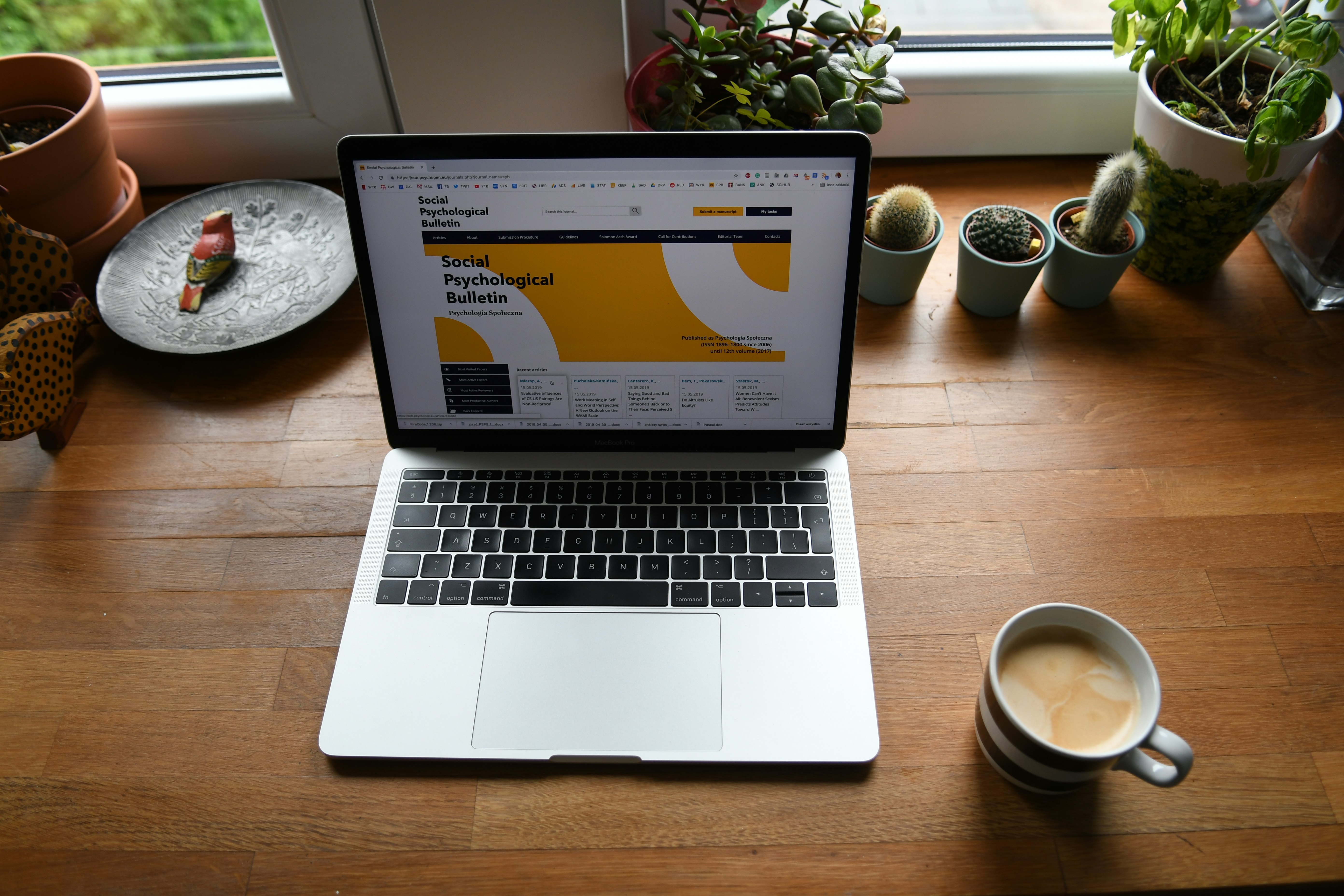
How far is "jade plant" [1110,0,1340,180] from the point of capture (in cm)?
90

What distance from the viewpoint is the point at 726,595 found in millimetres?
767

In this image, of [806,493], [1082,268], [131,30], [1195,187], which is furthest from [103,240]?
[1195,187]

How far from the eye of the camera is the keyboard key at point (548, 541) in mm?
794

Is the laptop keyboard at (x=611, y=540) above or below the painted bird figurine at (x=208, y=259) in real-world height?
below

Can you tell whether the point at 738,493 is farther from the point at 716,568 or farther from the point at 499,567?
the point at 499,567

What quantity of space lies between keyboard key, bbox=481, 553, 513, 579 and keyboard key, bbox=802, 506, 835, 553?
0.26 meters

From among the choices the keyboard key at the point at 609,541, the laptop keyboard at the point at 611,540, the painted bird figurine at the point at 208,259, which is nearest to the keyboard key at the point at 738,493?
the laptop keyboard at the point at 611,540

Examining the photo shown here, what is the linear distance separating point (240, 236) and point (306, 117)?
0.64ft

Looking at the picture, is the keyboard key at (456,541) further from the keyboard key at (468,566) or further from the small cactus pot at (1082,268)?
the small cactus pot at (1082,268)

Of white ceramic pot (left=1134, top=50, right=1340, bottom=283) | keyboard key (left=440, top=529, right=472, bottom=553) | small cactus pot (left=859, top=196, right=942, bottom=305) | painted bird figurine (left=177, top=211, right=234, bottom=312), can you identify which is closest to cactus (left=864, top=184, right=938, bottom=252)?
small cactus pot (left=859, top=196, right=942, bottom=305)

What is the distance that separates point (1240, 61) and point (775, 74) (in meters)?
0.57

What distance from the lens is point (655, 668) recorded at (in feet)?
2.40

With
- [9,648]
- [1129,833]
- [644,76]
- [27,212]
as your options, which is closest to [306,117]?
[27,212]

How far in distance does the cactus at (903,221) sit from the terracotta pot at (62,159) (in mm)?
928
